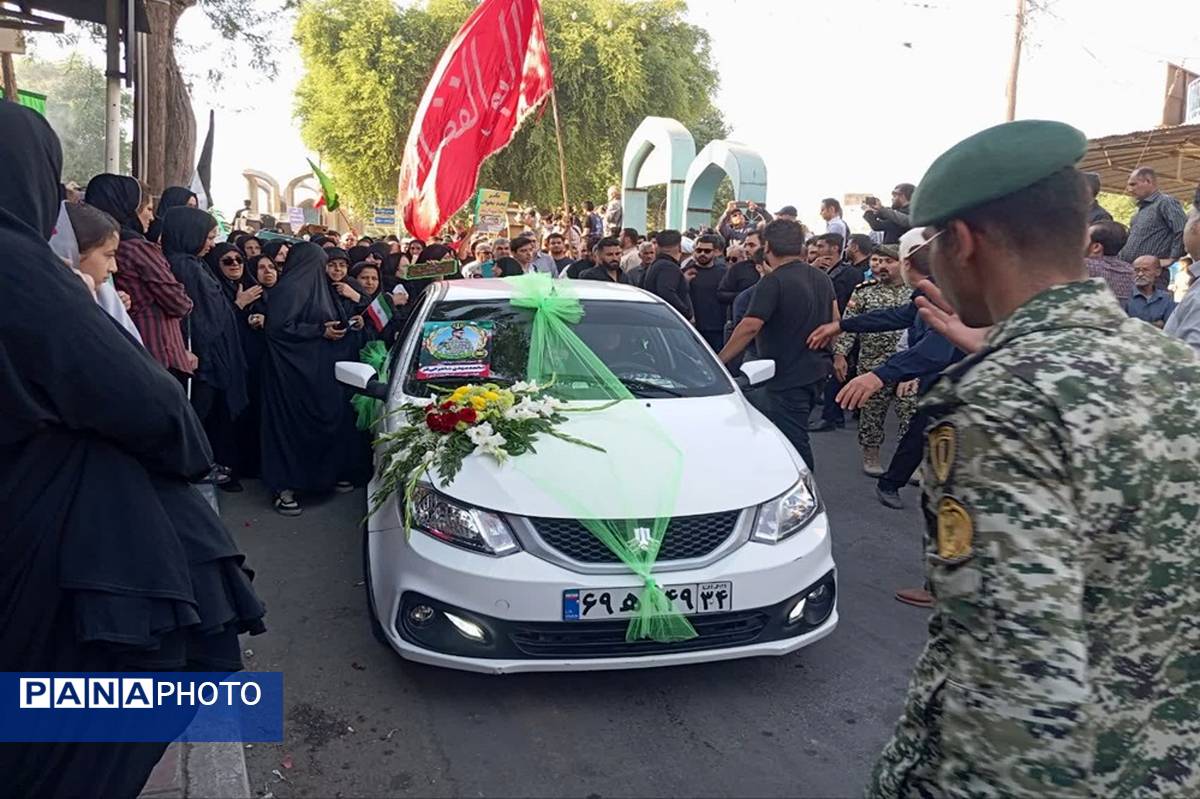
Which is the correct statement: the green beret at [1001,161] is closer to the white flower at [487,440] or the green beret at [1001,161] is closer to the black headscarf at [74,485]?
the black headscarf at [74,485]

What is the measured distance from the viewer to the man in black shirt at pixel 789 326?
539 cm

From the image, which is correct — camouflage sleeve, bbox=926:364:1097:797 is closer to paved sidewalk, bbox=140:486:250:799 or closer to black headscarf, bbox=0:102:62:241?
black headscarf, bbox=0:102:62:241

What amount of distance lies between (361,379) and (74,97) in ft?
80.8

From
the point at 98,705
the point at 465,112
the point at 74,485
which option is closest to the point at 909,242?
the point at 74,485

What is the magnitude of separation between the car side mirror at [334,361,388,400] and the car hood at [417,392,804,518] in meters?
1.20

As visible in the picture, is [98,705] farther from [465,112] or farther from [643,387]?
[465,112]

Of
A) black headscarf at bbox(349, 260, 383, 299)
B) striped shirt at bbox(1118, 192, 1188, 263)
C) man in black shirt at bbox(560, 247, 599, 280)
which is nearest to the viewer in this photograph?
black headscarf at bbox(349, 260, 383, 299)

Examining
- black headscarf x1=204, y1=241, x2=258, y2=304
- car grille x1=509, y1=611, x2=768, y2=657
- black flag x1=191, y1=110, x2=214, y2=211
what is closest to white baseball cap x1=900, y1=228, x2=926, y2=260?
car grille x1=509, y1=611, x2=768, y2=657

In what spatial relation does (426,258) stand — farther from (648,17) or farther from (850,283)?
(648,17)

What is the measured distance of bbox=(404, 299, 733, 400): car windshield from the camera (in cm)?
439

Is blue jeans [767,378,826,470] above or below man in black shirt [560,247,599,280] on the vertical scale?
below

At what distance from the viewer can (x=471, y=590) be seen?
3.21m

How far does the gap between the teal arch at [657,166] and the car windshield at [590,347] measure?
477 inches

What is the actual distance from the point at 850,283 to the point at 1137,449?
27.3 ft
